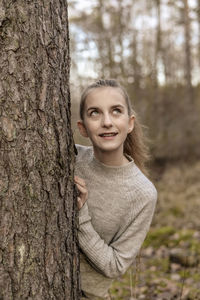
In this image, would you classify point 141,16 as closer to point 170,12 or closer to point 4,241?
point 170,12

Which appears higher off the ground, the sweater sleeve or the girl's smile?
the girl's smile

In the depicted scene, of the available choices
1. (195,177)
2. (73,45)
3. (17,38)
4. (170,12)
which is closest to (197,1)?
(170,12)

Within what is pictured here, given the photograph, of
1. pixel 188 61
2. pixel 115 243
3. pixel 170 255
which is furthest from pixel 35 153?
pixel 188 61

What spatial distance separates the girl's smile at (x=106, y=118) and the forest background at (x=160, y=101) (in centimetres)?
100

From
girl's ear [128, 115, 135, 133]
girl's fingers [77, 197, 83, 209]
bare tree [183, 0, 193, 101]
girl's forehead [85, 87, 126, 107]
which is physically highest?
bare tree [183, 0, 193, 101]

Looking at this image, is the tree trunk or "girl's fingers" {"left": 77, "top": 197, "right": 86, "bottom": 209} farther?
"girl's fingers" {"left": 77, "top": 197, "right": 86, "bottom": 209}

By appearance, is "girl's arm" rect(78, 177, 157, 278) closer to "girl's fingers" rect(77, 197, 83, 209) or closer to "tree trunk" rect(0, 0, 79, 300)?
"girl's fingers" rect(77, 197, 83, 209)

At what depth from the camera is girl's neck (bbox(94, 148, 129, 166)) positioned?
2113mm

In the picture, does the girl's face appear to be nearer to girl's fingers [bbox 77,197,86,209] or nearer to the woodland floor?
girl's fingers [bbox 77,197,86,209]

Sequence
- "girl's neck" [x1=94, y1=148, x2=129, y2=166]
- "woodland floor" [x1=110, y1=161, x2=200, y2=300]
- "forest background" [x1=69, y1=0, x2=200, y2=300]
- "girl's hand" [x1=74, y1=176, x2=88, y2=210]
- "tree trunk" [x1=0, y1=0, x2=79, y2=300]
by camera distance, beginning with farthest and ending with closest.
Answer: "forest background" [x1=69, y1=0, x2=200, y2=300] < "woodland floor" [x1=110, y1=161, x2=200, y2=300] < "girl's neck" [x1=94, y1=148, x2=129, y2=166] < "girl's hand" [x1=74, y1=176, x2=88, y2=210] < "tree trunk" [x1=0, y1=0, x2=79, y2=300]

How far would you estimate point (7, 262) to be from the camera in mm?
1533

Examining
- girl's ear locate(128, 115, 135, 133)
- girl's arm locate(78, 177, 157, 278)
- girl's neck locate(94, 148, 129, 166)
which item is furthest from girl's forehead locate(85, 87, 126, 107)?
girl's arm locate(78, 177, 157, 278)

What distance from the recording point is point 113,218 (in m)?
2.07

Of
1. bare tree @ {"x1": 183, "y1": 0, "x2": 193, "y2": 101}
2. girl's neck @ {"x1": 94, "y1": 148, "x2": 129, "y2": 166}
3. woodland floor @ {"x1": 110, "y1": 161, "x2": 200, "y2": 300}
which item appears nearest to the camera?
girl's neck @ {"x1": 94, "y1": 148, "x2": 129, "y2": 166}
